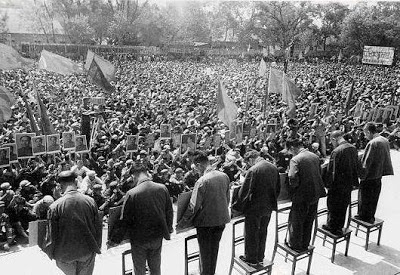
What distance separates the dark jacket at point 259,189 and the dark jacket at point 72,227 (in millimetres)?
1732

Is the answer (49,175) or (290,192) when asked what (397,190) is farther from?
(49,175)

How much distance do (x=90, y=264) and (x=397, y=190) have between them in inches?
309

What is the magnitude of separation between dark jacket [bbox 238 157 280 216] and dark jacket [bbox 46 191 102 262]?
5.68ft

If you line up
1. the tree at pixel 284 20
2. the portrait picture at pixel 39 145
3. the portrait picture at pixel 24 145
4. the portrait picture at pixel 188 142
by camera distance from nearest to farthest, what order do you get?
the portrait picture at pixel 24 145
the portrait picture at pixel 39 145
the portrait picture at pixel 188 142
the tree at pixel 284 20

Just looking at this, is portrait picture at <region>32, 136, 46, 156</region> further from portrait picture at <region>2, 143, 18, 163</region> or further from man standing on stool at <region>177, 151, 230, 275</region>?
man standing on stool at <region>177, 151, 230, 275</region>

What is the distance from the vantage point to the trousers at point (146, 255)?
169 inches

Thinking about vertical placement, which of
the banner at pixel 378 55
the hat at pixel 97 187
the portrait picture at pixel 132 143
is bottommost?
the hat at pixel 97 187

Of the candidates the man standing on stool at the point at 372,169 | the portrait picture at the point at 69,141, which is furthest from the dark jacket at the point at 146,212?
the portrait picture at the point at 69,141

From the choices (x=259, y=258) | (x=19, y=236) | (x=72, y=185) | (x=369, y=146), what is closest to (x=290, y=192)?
(x=259, y=258)

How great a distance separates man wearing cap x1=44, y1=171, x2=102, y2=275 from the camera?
3.87 metres

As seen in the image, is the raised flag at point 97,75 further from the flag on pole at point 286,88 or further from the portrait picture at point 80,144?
the flag on pole at point 286,88

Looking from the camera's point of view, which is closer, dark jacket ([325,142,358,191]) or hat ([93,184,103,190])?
dark jacket ([325,142,358,191])

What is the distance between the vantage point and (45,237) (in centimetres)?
412

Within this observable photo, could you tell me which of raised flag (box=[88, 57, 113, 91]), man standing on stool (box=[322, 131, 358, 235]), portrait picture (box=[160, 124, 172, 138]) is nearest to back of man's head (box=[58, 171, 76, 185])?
man standing on stool (box=[322, 131, 358, 235])
